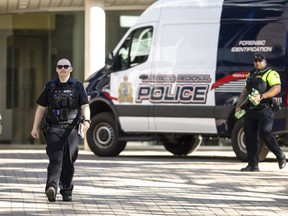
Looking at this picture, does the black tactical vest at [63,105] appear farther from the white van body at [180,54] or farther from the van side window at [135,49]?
the van side window at [135,49]

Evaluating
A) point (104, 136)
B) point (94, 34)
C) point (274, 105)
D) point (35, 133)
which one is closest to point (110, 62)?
point (104, 136)

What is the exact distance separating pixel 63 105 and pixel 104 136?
25.9ft

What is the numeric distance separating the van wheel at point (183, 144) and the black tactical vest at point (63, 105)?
27.0ft

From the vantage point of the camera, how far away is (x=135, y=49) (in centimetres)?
1973

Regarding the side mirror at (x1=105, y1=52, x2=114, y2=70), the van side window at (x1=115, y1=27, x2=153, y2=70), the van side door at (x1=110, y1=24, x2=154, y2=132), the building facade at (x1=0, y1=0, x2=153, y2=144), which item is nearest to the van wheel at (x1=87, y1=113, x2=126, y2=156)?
the van side door at (x1=110, y1=24, x2=154, y2=132)

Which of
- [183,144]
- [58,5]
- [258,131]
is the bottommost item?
[183,144]

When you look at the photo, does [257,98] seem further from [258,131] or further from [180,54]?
[180,54]

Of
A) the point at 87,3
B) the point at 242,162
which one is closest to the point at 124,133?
the point at 242,162

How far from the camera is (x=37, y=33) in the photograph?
25141 millimetres

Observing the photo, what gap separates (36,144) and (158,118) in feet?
22.0

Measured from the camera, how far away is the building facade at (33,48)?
2500 centimetres

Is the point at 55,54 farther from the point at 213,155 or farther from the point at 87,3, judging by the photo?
the point at 213,155

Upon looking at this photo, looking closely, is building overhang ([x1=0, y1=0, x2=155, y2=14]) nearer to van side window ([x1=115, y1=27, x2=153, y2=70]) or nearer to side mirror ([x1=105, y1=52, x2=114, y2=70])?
side mirror ([x1=105, y1=52, x2=114, y2=70])

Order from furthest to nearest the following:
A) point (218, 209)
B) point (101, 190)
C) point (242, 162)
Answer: point (242, 162), point (101, 190), point (218, 209)
